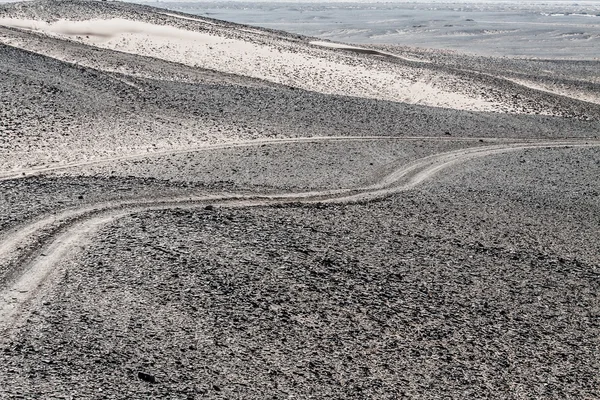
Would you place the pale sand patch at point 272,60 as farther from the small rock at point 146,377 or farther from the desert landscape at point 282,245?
the small rock at point 146,377

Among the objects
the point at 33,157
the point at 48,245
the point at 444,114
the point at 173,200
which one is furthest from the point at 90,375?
the point at 444,114

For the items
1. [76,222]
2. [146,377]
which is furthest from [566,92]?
[146,377]

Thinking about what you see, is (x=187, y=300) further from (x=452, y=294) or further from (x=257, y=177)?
(x=257, y=177)

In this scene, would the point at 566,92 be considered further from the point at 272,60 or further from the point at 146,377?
the point at 146,377

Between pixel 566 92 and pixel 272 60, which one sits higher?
pixel 272 60

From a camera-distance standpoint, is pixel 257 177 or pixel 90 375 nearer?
pixel 90 375

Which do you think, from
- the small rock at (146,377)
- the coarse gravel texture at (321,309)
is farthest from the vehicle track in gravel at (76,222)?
the small rock at (146,377)
